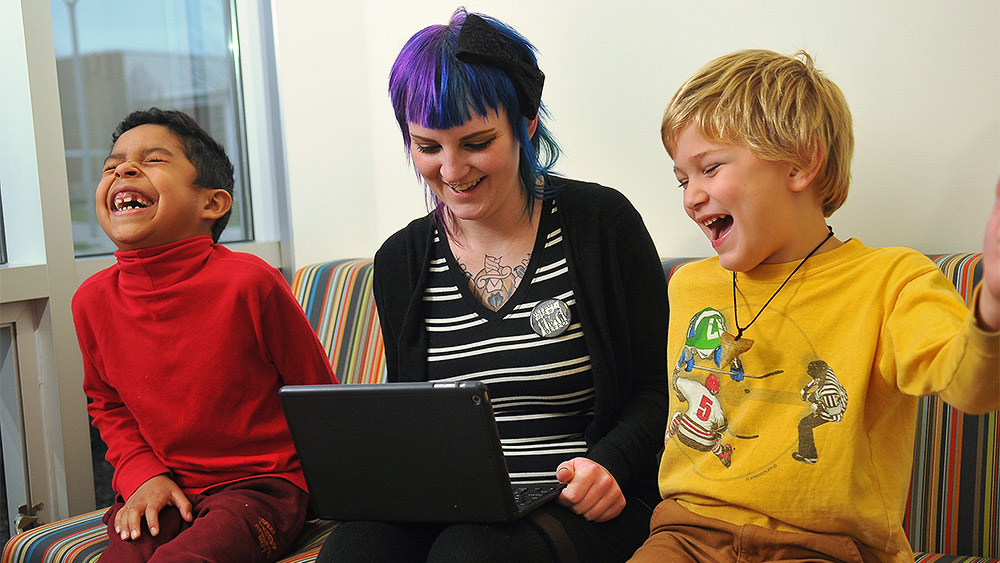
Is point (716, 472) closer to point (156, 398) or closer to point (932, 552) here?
point (932, 552)

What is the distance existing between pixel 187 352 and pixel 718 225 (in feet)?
2.98

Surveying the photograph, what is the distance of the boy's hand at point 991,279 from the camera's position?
661 millimetres

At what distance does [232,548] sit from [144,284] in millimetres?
493

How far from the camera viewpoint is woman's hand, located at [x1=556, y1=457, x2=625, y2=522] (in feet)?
3.73

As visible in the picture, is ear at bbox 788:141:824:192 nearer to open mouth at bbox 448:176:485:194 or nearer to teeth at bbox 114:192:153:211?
open mouth at bbox 448:176:485:194

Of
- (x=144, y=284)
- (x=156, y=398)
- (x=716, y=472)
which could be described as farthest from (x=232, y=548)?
(x=716, y=472)

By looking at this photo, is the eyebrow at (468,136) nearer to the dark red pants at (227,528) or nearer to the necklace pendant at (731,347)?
the necklace pendant at (731,347)

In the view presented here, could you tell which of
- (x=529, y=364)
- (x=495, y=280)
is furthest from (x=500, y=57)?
(x=529, y=364)

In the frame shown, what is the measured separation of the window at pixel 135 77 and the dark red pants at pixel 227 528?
945 millimetres

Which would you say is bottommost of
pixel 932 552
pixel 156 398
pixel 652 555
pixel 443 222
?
pixel 932 552

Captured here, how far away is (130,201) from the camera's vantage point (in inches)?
56.4

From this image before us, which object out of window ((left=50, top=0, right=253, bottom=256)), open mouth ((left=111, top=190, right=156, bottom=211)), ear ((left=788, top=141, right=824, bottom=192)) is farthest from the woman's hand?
window ((left=50, top=0, right=253, bottom=256))

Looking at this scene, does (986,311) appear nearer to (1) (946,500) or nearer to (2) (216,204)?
(1) (946,500)

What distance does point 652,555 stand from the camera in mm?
1022
